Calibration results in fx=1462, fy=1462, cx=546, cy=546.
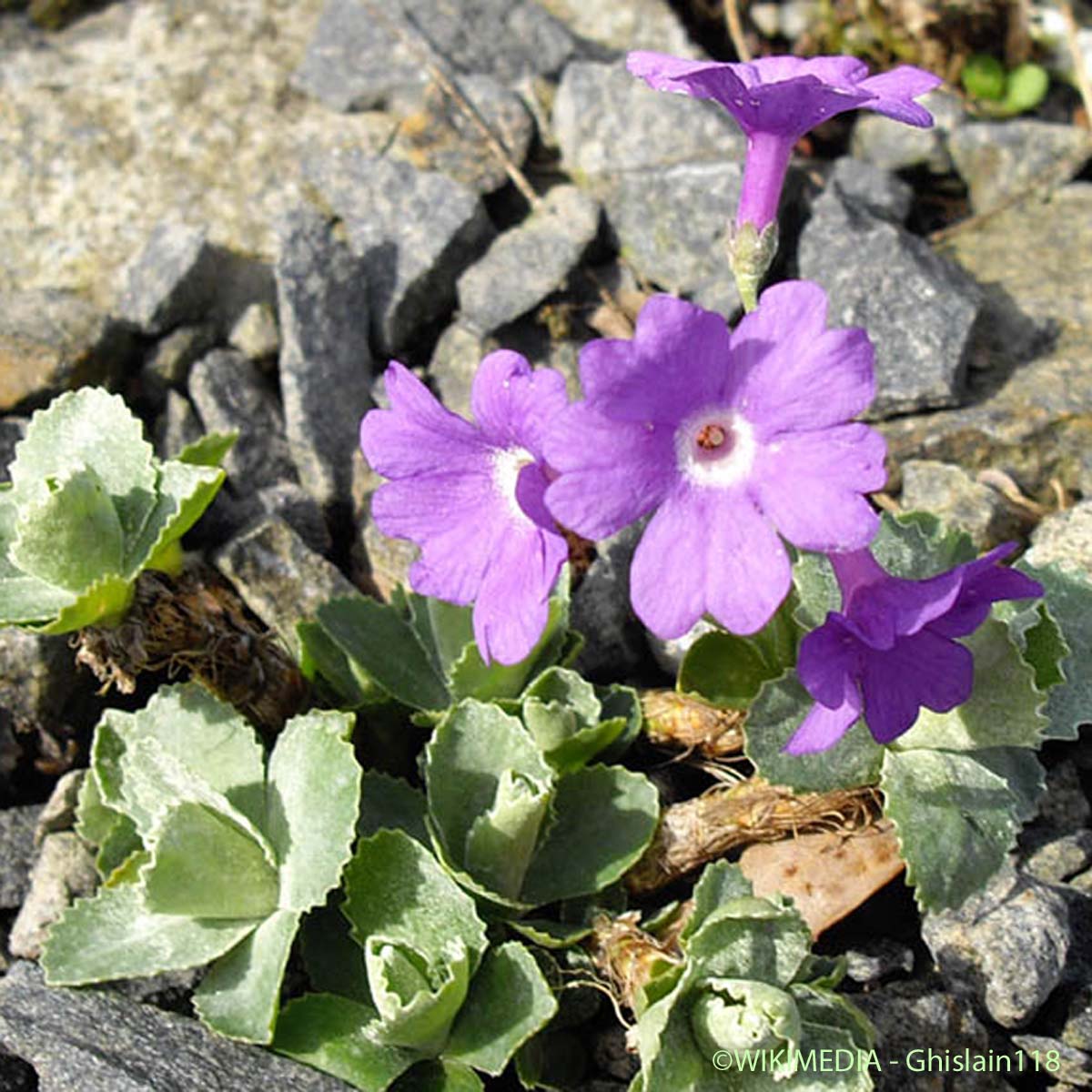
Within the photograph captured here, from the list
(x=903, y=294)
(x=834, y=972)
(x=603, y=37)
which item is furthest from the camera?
(x=603, y=37)

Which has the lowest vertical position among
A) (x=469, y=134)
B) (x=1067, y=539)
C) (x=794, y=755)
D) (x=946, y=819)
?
(x=1067, y=539)

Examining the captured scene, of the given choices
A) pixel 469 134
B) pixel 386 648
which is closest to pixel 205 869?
pixel 386 648

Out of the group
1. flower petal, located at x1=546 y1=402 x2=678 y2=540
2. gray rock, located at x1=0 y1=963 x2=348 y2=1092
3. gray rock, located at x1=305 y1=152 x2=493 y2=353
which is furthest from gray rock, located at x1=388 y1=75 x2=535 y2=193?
gray rock, located at x1=0 y1=963 x2=348 y2=1092

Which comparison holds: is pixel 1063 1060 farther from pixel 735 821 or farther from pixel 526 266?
pixel 526 266

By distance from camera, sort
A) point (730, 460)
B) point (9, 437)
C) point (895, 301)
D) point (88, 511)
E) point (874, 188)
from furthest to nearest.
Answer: point (874, 188), point (895, 301), point (9, 437), point (88, 511), point (730, 460)

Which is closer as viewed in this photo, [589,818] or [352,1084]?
[352,1084]

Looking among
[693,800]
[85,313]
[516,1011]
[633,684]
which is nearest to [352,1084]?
[516,1011]

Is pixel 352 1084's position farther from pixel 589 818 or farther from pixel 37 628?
pixel 37 628
